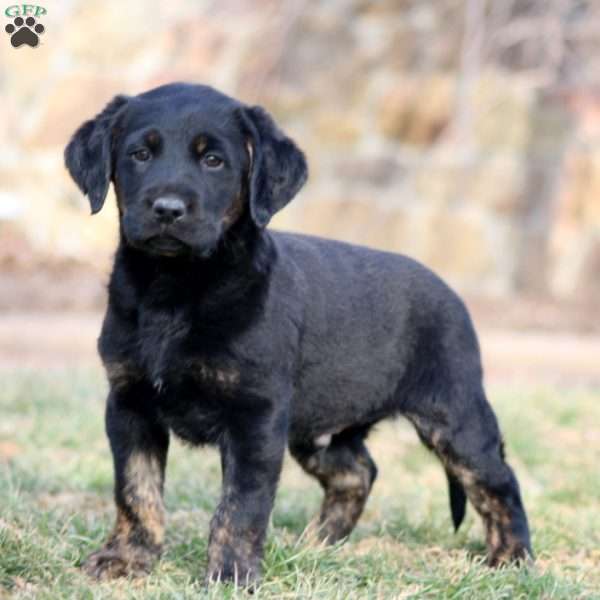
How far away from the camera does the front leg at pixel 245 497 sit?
4.07 m

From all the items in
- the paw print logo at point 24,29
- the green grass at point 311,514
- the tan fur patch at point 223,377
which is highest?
the paw print logo at point 24,29

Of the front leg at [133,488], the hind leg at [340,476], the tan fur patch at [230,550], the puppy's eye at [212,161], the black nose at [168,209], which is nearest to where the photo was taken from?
the black nose at [168,209]

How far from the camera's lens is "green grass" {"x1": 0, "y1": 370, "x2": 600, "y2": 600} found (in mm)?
4027

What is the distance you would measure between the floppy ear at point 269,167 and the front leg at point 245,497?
68cm

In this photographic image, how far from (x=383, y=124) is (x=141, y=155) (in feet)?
28.2

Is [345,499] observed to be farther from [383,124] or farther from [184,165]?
[383,124]

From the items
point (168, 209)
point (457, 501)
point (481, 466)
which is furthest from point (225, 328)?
point (457, 501)

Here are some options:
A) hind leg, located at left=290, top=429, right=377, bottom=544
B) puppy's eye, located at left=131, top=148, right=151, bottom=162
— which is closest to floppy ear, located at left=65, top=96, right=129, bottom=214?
puppy's eye, located at left=131, top=148, right=151, bottom=162

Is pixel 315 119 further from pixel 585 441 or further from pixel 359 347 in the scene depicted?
pixel 359 347

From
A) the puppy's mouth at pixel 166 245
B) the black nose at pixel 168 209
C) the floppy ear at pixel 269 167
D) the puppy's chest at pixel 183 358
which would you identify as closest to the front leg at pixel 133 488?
the puppy's chest at pixel 183 358

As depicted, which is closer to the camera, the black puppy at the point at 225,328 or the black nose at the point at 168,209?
the black nose at the point at 168,209

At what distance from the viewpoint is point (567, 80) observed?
11.9 metres

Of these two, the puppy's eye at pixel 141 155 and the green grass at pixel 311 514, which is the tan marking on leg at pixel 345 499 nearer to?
the green grass at pixel 311 514

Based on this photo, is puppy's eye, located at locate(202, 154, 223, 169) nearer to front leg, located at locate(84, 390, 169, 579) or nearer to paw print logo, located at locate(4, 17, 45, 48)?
front leg, located at locate(84, 390, 169, 579)
